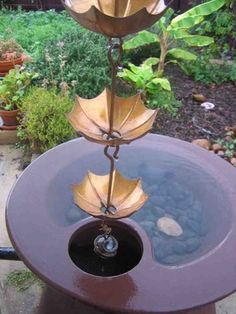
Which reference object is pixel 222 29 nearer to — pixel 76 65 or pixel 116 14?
pixel 76 65

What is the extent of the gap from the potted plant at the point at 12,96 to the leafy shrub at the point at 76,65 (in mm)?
199

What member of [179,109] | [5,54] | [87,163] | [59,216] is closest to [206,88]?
[179,109]

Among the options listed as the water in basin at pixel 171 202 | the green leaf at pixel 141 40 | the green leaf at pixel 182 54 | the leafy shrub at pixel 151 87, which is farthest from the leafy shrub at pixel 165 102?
the water in basin at pixel 171 202

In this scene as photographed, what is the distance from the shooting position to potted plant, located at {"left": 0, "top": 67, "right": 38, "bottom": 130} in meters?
3.59

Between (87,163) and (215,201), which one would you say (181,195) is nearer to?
(215,201)

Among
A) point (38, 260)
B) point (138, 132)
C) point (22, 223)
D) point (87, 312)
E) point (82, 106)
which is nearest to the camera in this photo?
point (138, 132)

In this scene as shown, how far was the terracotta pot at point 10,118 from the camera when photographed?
141 inches

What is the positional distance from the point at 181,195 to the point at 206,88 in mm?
2675

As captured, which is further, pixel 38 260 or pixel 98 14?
pixel 38 260

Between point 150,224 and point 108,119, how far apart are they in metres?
0.57

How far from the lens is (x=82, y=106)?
1413 mm

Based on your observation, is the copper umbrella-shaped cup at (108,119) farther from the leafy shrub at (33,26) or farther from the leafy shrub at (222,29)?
the leafy shrub at (222,29)

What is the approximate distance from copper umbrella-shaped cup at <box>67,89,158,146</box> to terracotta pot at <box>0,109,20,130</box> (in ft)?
7.51

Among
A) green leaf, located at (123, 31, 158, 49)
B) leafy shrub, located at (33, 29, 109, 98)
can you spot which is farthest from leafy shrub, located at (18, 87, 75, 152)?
green leaf, located at (123, 31, 158, 49)
